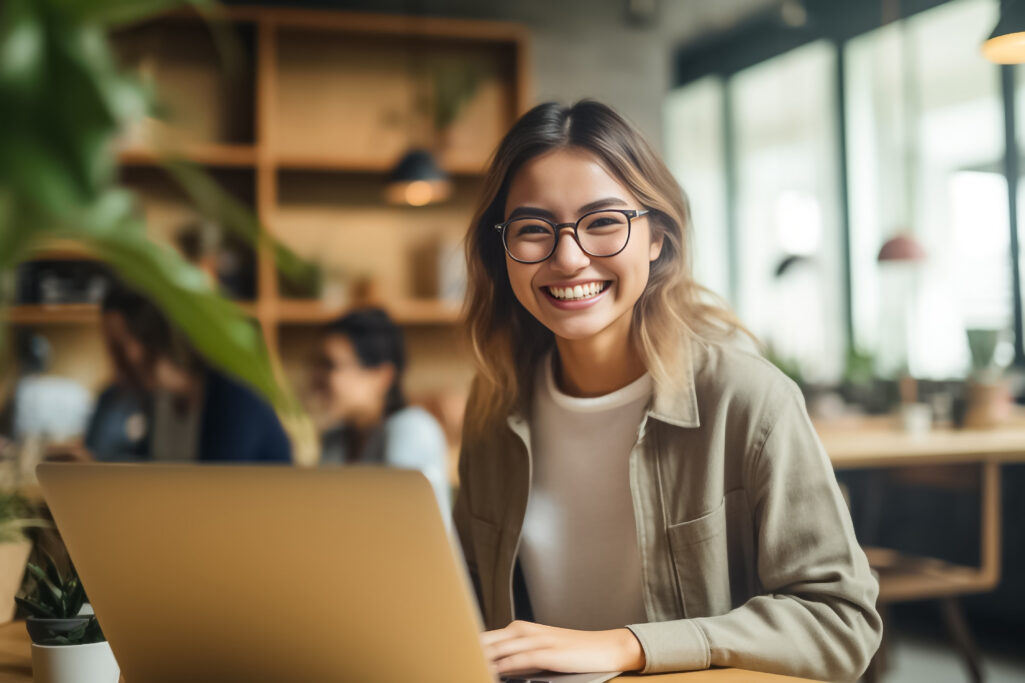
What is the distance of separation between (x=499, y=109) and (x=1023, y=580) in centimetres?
350

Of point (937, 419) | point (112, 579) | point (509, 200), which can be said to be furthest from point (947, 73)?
point (112, 579)

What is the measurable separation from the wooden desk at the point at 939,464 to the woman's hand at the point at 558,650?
201 cm

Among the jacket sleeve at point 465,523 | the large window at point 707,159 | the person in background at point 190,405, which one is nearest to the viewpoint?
the jacket sleeve at point 465,523

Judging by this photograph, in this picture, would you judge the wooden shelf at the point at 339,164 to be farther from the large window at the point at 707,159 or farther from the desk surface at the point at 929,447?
the large window at the point at 707,159

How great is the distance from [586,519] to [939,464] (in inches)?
96.0

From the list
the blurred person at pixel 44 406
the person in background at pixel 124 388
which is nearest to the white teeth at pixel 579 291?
the person in background at pixel 124 388

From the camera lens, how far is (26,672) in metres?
1.04

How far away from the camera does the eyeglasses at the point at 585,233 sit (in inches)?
45.3

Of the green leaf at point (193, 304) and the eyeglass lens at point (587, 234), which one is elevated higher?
the eyeglass lens at point (587, 234)

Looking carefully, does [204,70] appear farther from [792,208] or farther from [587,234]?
[587,234]

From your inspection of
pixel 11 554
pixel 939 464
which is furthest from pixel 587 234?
pixel 939 464

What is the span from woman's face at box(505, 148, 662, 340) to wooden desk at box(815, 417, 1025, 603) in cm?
196

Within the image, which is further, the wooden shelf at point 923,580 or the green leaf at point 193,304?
the wooden shelf at point 923,580

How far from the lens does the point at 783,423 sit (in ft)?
3.59
